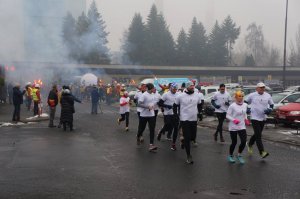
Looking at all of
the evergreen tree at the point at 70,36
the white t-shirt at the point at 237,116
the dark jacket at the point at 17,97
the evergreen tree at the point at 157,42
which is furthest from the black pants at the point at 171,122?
the evergreen tree at the point at 157,42

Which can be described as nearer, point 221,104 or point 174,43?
point 221,104

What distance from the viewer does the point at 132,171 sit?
28.5ft

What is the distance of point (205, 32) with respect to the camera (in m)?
81.5

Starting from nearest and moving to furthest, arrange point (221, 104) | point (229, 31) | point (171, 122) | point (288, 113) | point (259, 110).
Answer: point (259, 110) → point (171, 122) → point (221, 104) → point (288, 113) → point (229, 31)

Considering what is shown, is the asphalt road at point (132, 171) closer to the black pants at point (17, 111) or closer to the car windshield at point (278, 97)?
the black pants at point (17, 111)

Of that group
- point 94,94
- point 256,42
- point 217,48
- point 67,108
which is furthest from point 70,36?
point 256,42

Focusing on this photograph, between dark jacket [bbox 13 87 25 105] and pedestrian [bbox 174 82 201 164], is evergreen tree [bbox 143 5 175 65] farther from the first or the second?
pedestrian [bbox 174 82 201 164]

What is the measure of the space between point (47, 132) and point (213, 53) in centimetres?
6591

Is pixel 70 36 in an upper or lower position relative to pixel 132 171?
upper

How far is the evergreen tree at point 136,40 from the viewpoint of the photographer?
234ft

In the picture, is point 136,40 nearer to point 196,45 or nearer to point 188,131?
point 196,45

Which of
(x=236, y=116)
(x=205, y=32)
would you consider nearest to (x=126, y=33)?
(x=205, y=32)

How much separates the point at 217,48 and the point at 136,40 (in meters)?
16.3

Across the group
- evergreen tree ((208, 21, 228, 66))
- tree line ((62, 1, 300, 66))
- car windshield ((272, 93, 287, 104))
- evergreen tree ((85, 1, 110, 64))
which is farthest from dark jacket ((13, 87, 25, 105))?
evergreen tree ((208, 21, 228, 66))
